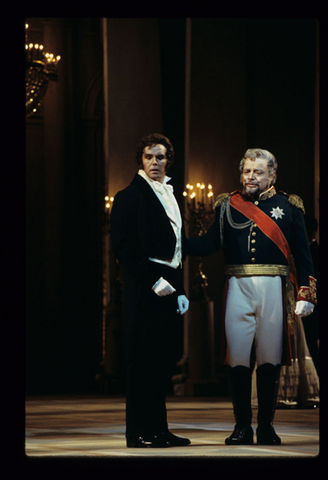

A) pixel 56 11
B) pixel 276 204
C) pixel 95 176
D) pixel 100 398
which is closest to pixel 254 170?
pixel 276 204

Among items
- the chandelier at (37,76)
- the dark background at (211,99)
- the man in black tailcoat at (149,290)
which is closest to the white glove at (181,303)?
the man in black tailcoat at (149,290)

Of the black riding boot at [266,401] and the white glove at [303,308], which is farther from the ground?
the white glove at [303,308]

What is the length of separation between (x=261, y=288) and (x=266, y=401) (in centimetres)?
59

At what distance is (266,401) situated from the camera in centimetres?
567

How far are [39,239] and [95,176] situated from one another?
1175 mm

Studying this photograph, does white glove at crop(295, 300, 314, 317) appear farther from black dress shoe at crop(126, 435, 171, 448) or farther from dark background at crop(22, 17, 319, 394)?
dark background at crop(22, 17, 319, 394)

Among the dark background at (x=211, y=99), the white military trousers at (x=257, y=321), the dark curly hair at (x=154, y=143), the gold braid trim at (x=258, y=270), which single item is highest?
the dark background at (x=211, y=99)

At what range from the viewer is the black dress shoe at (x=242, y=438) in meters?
5.56

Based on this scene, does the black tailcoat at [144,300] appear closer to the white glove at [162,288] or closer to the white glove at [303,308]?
the white glove at [162,288]

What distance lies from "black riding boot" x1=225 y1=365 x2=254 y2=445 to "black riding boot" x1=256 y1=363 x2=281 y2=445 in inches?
2.4

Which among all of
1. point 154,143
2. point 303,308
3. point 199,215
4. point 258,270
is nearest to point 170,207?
point 154,143

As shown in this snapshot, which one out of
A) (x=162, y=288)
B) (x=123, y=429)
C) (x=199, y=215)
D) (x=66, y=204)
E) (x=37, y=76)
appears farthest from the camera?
(x=66, y=204)

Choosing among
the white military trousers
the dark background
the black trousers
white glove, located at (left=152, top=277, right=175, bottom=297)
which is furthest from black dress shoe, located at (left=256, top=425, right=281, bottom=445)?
the dark background

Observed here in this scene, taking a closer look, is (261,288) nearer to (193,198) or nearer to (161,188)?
(161,188)
